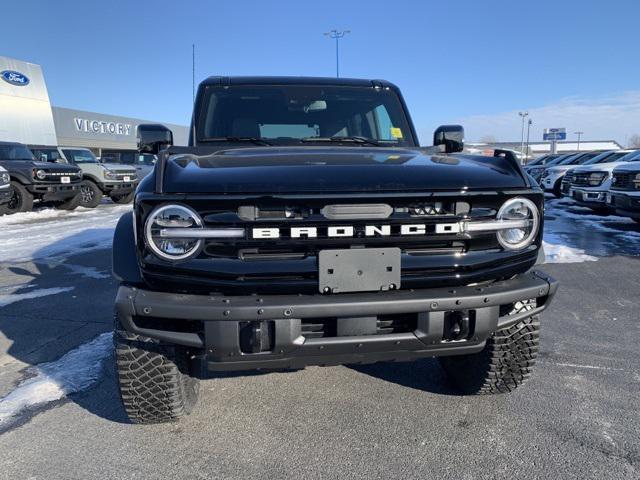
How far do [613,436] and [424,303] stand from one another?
51.7 inches

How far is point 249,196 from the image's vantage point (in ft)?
6.96

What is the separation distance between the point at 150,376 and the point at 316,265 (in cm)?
100

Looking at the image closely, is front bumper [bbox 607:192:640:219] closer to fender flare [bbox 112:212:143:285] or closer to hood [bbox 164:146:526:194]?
hood [bbox 164:146:526:194]

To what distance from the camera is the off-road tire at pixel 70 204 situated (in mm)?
14453

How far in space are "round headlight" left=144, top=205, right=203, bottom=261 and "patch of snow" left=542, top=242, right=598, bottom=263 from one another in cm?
571

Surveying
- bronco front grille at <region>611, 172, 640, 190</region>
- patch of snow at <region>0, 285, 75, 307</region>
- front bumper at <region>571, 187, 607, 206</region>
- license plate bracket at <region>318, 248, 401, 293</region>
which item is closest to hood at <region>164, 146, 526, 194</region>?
license plate bracket at <region>318, 248, 401, 293</region>

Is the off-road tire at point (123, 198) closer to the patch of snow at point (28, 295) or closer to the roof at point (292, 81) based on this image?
the patch of snow at point (28, 295)

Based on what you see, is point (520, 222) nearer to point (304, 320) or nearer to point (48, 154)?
point (304, 320)

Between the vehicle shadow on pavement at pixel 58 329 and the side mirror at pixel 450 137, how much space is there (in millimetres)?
2820

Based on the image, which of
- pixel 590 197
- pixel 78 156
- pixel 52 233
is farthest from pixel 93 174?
pixel 590 197

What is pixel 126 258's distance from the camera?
2312 mm

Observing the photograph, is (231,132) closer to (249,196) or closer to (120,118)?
(249,196)

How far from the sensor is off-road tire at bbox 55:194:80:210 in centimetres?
1445

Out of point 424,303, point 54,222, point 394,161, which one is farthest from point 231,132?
point 54,222
